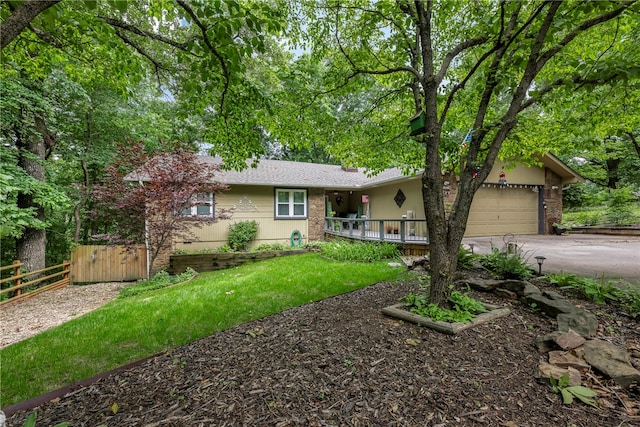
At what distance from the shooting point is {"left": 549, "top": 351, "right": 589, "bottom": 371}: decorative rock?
243cm

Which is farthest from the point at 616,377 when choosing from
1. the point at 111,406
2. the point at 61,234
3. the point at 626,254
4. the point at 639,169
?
the point at 639,169

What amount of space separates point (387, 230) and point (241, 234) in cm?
654

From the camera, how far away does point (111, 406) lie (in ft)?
7.11

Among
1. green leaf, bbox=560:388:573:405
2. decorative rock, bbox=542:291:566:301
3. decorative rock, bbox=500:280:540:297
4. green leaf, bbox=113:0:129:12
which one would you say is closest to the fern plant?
green leaf, bbox=560:388:573:405

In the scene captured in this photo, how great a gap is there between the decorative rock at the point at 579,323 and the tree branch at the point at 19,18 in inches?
195

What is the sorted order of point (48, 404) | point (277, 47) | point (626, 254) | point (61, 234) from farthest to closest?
point (61, 234), point (277, 47), point (626, 254), point (48, 404)

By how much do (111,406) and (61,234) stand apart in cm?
1483

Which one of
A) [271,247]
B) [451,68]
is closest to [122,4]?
[451,68]

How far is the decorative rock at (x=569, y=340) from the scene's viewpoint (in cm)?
268

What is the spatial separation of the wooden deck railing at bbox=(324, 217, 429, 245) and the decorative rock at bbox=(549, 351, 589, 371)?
415 cm

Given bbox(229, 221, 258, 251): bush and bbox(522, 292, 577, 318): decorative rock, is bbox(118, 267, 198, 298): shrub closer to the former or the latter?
bbox(229, 221, 258, 251): bush

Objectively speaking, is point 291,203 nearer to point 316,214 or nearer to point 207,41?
point 316,214

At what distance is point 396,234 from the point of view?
11.6 metres

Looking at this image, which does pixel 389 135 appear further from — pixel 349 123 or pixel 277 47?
pixel 277 47
